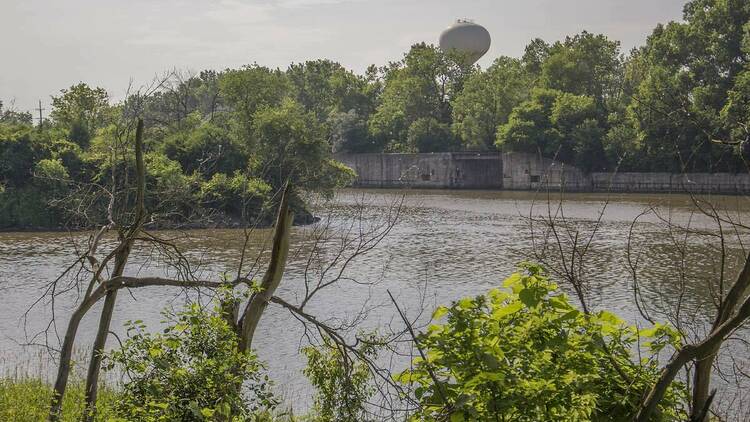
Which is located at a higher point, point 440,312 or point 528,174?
point 528,174

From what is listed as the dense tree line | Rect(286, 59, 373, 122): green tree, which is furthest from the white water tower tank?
Rect(286, 59, 373, 122): green tree

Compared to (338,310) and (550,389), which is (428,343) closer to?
(550,389)

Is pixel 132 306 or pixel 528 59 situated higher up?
pixel 528 59

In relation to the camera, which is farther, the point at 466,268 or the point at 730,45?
the point at 730,45

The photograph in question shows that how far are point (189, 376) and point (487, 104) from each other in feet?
255

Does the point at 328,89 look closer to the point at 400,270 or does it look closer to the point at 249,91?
the point at 249,91

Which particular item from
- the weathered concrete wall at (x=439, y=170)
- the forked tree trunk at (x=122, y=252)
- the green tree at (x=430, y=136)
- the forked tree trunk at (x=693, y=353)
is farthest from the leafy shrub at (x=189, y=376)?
the green tree at (x=430, y=136)

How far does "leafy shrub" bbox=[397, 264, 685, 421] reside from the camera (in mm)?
4996

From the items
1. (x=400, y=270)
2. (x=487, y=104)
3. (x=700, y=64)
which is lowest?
(x=400, y=270)

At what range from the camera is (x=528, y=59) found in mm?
94438

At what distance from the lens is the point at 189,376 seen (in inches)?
244

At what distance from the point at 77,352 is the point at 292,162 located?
29258mm

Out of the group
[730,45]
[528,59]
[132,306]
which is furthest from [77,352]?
[528,59]

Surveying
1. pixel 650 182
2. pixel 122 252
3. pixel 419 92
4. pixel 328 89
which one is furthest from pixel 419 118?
pixel 122 252
